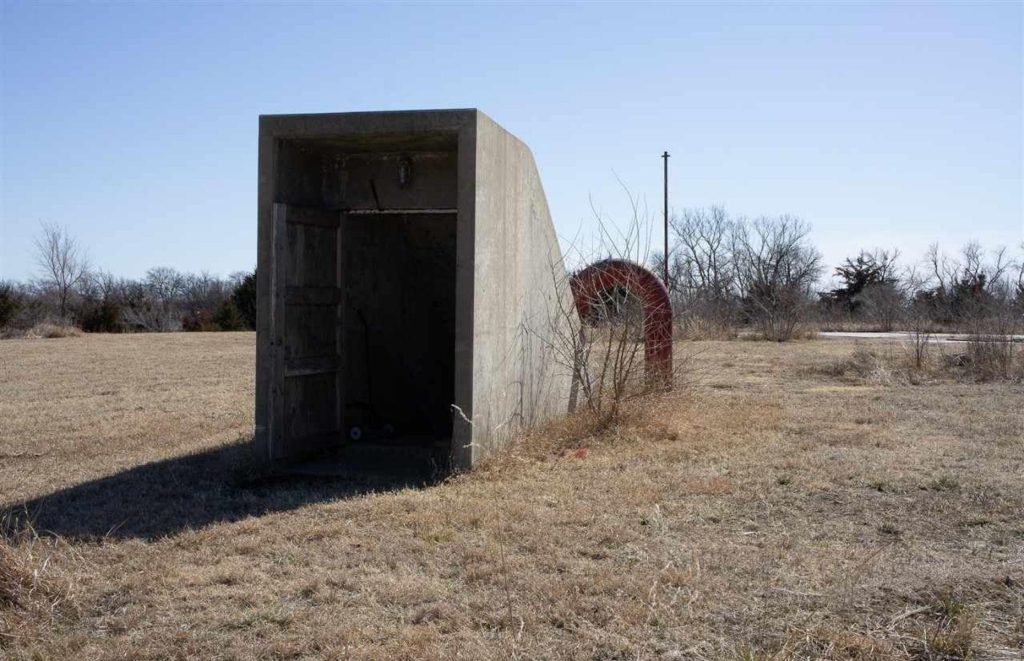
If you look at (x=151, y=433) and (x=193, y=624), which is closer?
(x=193, y=624)

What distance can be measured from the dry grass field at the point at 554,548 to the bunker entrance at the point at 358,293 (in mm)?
1064

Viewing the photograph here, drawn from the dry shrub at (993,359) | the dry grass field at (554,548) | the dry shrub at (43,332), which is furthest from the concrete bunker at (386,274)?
the dry shrub at (43,332)

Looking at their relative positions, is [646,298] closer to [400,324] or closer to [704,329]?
[400,324]

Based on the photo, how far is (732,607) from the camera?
506 centimetres

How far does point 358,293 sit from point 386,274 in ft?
2.24

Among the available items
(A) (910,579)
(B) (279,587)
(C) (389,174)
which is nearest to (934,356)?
(C) (389,174)

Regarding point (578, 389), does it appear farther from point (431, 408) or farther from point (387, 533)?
point (387, 533)

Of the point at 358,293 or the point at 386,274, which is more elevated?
the point at 386,274

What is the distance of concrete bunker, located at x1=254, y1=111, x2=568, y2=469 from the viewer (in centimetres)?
863

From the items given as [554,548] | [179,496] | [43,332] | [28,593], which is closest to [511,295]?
[179,496]

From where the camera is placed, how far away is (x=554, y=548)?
6.17 meters

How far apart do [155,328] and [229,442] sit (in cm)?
4026

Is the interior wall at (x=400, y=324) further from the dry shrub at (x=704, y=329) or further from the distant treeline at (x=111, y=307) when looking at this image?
the distant treeline at (x=111, y=307)

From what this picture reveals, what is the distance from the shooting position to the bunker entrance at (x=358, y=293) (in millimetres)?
9258
